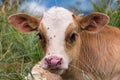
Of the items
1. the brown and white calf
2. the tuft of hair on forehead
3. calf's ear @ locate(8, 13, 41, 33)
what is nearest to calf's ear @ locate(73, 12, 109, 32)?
the brown and white calf

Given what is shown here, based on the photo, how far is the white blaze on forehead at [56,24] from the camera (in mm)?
9828

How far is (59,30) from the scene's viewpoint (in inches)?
389

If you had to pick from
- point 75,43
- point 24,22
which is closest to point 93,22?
point 75,43

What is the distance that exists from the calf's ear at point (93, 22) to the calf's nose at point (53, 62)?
957 mm

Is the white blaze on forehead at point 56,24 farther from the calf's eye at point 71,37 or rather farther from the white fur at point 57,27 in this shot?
the calf's eye at point 71,37

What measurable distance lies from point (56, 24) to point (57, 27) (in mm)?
48

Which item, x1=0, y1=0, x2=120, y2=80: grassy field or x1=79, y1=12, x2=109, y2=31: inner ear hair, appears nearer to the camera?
x1=79, y1=12, x2=109, y2=31: inner ear hair

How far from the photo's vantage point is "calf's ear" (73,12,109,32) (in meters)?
10.3

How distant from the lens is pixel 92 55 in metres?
10.8

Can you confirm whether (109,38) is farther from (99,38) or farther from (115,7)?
(115,7)

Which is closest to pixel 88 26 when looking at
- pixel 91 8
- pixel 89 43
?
pixel 89 43

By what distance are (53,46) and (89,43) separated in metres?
1.14

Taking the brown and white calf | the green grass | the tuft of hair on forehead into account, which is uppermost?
the tuft of hair on forehead

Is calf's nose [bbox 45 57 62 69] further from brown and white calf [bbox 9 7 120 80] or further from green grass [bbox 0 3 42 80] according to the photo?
green grass [bbox 0 3 42 80]
